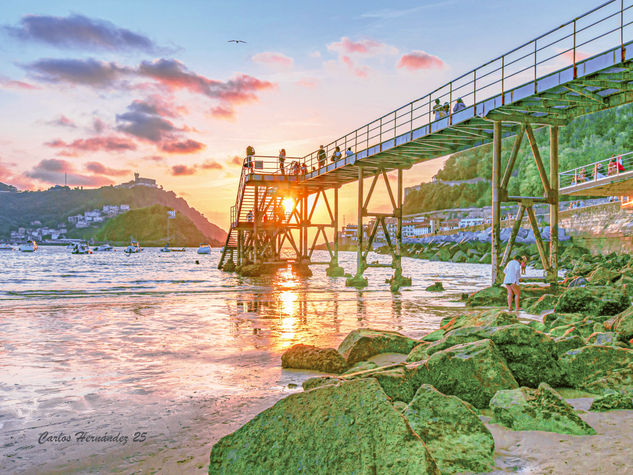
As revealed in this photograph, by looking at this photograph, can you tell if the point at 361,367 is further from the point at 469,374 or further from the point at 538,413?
the point at 538,413

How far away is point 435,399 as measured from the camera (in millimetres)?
4180

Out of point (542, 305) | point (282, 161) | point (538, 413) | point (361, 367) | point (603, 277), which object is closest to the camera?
point (538, 413)

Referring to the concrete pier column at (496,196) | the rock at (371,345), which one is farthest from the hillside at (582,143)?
the rock at (371,345)

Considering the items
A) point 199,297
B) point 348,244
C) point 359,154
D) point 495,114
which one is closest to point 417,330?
point 495,114

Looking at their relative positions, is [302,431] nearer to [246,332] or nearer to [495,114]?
[246,332]

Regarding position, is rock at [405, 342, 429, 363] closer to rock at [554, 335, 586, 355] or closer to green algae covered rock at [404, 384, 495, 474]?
rock at [554, 335, 586, 355]

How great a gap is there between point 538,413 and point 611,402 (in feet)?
3.42

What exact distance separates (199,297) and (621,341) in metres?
15.1

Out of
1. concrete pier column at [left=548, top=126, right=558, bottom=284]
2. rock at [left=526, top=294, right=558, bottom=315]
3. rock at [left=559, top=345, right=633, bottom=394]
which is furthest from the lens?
concrete pier column at [left=548, top=126, right=558, bottom=284]

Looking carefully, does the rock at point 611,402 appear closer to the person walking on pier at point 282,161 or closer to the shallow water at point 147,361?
the shallow water at point 147,361

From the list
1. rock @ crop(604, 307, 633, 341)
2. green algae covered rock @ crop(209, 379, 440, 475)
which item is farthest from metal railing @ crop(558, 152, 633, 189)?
green algae covered rock @ crop(209, 379, 440, 475)

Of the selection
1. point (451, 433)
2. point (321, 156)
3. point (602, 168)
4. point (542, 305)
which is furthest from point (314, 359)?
point (602, 168)

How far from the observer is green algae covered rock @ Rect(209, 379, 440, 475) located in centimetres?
301

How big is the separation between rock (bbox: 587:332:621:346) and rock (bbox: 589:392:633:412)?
5.94 ft
